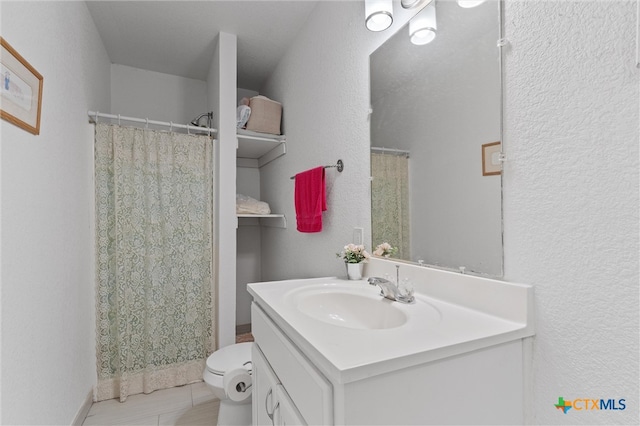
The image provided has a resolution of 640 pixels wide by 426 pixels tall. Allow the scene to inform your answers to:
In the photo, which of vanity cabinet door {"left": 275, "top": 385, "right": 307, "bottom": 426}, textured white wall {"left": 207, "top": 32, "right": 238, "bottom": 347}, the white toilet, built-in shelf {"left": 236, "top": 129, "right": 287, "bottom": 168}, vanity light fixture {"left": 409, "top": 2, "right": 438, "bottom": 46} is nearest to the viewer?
vanity cabinet door {"left": 275, "top": 385, "right": 307, "bottom": 426}

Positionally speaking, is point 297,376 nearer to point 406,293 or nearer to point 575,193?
point 406,293

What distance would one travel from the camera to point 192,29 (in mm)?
2117

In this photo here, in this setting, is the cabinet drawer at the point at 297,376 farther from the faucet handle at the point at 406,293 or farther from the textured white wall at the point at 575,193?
the textured white wall at the point at 575,193

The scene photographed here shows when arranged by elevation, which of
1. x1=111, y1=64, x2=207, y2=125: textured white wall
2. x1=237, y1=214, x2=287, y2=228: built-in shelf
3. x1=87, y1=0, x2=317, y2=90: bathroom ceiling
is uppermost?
x1=87, y1=0, x2=317, y2=90: bathroom ceiling

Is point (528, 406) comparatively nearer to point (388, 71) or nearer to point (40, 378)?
point (388, 71)

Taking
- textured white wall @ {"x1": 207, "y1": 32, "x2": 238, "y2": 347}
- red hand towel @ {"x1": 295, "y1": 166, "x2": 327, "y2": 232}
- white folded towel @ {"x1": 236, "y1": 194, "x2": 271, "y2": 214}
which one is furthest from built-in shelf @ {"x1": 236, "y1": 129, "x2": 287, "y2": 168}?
red hand towel @ {"x1": 295, "y1": 166, "x2": 327, "y2": 232}

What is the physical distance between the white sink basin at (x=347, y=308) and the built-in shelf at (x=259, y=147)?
1.50 meters

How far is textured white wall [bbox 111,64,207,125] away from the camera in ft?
8.50

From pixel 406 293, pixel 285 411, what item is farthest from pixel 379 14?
pixel 285 411

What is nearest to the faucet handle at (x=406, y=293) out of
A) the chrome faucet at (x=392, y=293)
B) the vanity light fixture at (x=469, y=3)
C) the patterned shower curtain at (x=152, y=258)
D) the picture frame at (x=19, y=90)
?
the chrome faucet at (x=392, y=293)

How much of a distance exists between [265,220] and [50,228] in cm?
165

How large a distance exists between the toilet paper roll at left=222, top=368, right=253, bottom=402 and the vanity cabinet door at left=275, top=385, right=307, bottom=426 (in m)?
0.61

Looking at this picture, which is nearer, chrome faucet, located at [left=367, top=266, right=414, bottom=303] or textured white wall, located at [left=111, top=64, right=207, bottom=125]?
chrome faucet, located at [left=367, top=266, right=414, bottom=303]

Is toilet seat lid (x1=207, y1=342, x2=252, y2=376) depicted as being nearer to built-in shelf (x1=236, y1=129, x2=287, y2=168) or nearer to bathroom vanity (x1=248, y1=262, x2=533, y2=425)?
bathroom vanity (x1=248, y1=262, x2=533, y2=425)
